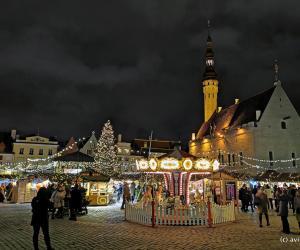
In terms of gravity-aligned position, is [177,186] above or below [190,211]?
above

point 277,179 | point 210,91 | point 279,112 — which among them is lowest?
point 277,179

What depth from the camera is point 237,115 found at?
5131cm

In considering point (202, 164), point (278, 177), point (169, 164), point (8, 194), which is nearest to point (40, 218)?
point (169, 164)

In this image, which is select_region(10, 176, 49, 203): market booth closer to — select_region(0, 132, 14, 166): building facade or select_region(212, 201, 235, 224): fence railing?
select_region(212, 201, 235, 224): fence railing

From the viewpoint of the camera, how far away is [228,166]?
158 ft

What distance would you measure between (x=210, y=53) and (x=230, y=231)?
5847cm

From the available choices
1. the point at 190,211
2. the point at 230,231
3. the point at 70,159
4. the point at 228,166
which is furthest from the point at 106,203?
the point at 228,166

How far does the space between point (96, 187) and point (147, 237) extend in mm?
17619

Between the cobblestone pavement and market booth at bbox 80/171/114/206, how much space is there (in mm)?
11989

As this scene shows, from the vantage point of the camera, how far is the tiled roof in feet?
153

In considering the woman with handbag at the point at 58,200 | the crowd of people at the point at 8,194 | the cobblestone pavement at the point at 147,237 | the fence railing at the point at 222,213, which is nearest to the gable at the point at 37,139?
the crowd of people at the point at 8,194

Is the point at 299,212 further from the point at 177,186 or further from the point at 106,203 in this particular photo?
the point at 106,203

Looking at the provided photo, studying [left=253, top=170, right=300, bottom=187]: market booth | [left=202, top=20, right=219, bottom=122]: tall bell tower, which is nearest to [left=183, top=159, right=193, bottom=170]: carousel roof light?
[left=253, top=170, right=300, bottom=187]: market booth

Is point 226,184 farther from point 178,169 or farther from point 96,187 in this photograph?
point 96,187
